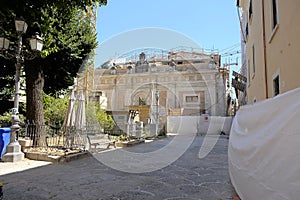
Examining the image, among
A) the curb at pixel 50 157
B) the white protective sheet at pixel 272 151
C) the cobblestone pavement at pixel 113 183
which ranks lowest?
the cobblestone pavement at pixel 113 183

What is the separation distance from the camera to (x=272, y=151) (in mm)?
2549

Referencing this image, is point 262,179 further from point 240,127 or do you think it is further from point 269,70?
point 269,70

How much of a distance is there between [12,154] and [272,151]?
7.22 m

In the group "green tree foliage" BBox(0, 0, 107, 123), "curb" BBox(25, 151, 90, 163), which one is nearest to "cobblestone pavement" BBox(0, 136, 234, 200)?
"curb" BBox(25, 151, 90, 163)

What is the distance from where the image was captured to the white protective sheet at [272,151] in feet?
7.14

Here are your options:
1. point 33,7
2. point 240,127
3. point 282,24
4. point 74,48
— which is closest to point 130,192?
point 240,127

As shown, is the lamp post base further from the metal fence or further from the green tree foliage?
the green tree foliage

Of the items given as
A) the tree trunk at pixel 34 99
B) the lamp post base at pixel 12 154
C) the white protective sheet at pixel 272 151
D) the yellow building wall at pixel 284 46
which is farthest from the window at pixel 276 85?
the tree trunk at pixel 34 99

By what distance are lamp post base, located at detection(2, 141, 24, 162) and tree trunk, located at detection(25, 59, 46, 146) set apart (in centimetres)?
154

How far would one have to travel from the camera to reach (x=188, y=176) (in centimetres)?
585

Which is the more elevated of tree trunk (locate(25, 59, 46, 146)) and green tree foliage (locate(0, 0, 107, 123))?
green tree foliage (locate(0, 0, 107, 123))

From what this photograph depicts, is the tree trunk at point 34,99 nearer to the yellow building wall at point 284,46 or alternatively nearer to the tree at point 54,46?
the tree at point 54,46

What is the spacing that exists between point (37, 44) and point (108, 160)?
4290mm

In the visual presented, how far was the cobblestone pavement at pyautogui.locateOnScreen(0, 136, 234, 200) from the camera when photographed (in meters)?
4.27
